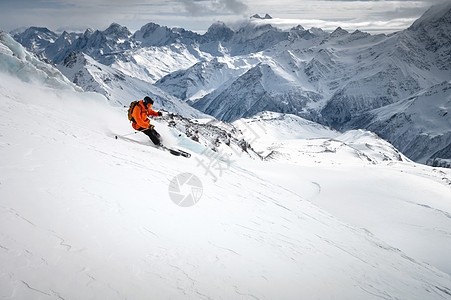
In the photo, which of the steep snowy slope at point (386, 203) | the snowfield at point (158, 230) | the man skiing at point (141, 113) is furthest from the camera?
the man skiing at point (141, 113)

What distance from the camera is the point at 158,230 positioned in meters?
7.01

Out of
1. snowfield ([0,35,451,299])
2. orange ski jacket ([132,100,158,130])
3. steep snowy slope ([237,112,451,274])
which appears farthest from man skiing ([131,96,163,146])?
steep snowy slope ([237,112,451,274])

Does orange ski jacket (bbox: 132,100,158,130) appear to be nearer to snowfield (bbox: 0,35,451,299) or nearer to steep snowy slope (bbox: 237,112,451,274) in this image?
snowfield (bbox: 0,35,451,299)

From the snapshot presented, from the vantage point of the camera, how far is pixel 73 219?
6.22m

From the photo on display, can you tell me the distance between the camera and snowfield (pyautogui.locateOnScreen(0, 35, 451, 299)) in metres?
5.15

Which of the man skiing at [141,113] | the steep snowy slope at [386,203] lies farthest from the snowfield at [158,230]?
the man skiing at [141,113]

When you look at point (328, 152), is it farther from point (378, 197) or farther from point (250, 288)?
point (250, 288)

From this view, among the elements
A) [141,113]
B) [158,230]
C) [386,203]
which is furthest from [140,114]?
[386,203]

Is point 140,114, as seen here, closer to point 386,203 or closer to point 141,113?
point 141,113

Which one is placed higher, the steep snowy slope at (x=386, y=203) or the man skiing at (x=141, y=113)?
the man skiing at (x=141, y=113)

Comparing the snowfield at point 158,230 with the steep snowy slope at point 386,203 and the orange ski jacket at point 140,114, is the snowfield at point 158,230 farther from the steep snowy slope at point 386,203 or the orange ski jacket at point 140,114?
the orange ski jacket at point 140,114

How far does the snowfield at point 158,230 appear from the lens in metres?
5.15

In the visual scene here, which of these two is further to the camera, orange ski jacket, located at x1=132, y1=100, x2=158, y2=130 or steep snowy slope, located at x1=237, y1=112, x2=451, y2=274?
orange ski jacket, located at x1=132, y1=100, x2=158, y2=130

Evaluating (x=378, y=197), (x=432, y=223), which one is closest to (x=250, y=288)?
(x=432, y=223)
